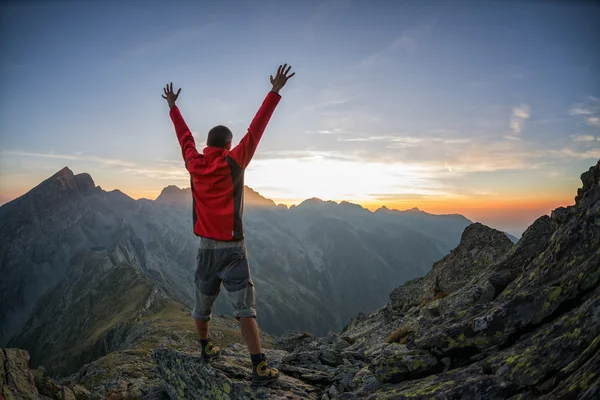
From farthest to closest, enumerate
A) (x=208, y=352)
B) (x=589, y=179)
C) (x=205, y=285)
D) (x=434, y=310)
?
(x=434, y=310) < (x=208, y=352) < (x=589, y=179) < (x=205, y=285)

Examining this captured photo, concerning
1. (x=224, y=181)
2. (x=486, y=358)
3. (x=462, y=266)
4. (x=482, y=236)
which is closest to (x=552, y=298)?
(x=486, y=358)

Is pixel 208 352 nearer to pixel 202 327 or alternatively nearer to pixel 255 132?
pixel 202 327

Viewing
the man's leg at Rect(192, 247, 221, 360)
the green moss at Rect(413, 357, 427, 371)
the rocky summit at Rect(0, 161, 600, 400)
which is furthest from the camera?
the man's leg at Rect(192, 247, 221, 360)

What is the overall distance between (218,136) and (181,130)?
188 centimetres

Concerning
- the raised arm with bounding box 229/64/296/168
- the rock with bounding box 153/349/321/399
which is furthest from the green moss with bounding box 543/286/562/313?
the raised arm with bounding box 229/64/296/168

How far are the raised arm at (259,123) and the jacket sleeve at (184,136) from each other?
5.36 ft

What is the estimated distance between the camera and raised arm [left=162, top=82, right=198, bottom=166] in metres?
8.85

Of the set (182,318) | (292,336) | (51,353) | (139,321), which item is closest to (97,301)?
(51,353)

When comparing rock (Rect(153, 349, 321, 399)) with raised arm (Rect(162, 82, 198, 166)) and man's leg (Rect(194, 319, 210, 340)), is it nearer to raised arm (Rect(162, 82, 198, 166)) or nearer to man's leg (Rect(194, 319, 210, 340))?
man's leg (Rect(194, 319, 210, 340))

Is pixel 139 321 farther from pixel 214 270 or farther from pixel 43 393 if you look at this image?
pixel 214 270

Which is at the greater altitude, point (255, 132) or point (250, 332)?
point (255, 132)

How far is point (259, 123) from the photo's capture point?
7.54 meters

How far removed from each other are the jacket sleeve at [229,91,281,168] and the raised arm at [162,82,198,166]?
1.61 m

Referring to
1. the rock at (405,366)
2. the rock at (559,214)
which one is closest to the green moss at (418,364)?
the rock at (405,366)
